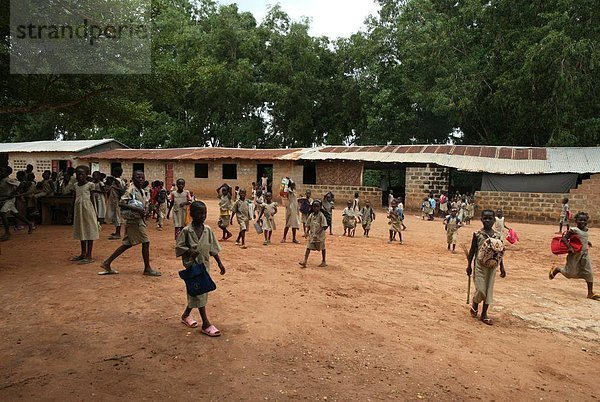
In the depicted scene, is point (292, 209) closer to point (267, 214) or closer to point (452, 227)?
point (267, 214)

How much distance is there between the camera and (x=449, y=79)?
2244 centimetres

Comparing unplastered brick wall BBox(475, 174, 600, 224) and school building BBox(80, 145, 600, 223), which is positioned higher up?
school building BBox(80, 145, 600, 223)

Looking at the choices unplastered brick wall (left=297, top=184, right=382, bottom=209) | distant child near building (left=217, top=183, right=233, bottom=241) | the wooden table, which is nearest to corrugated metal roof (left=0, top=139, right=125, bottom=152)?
unplastered brick wall (left=297, top=184, right=382, bottom=209)

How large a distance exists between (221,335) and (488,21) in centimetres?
2425

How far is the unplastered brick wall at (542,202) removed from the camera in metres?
16.6

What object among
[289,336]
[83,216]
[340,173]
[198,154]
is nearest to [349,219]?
[83,216]

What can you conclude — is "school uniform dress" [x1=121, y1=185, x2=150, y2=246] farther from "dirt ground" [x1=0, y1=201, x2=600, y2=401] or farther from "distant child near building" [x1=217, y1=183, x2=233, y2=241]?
"distant child near building" [x1=217, y1=183, x2=233, y2=241]

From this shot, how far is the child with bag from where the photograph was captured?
4223mm

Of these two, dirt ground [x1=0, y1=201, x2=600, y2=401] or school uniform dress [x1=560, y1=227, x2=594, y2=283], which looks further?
school uniform dress [x1=560, y1=227, x2=594, y2=283]

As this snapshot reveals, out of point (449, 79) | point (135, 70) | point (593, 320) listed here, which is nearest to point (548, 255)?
point (593, 320)

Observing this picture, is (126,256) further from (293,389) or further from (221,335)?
(293,389)

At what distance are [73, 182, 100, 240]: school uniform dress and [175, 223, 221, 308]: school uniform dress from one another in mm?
3014

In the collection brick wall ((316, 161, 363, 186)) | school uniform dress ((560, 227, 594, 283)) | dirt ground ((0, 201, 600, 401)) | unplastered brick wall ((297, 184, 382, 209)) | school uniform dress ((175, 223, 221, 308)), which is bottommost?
dirt ground ((0, 201, 600, 401))

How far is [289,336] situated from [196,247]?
1.34m
